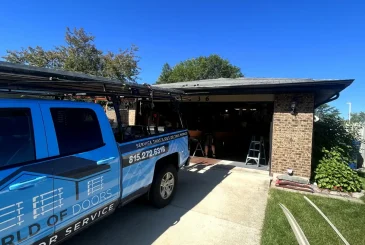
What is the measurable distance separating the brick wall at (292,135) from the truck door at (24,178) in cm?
632

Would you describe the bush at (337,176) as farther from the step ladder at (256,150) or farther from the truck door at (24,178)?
the truck door at (24,178)

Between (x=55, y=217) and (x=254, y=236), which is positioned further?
(x=254, y=236)

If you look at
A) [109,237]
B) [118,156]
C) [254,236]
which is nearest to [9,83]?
[118,156]

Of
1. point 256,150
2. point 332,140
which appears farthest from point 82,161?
point 332,140

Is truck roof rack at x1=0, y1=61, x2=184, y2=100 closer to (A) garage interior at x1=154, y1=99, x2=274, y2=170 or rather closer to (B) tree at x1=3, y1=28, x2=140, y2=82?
(A) garage interior at x1=154, y1=99, x2=274, y2=170

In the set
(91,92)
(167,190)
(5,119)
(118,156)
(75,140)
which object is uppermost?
(91,92)

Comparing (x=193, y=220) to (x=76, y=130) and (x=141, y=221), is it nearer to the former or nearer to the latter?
(x=141, y=221)

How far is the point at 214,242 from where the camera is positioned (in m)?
3.51

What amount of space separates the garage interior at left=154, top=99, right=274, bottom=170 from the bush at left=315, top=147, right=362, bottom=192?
3524 millimetres

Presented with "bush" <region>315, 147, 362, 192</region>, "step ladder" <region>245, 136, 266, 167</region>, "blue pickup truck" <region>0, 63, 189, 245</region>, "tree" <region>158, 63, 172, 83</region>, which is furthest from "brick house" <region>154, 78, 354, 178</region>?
"tree" <region>158, 63, 172, 83</region>

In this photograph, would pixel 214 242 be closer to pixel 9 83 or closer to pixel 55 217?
pixel 55 217

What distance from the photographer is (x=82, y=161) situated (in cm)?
263

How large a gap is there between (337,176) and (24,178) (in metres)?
7.00

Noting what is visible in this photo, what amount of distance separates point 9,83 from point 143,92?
221 centimetres
